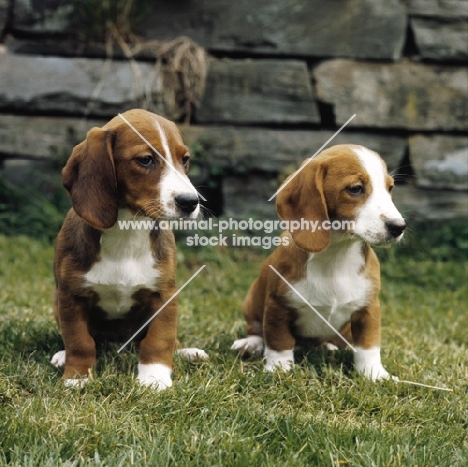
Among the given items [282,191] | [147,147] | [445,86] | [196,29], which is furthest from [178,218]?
[445,86]

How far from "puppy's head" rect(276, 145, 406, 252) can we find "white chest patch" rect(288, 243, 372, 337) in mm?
218

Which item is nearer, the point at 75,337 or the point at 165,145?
the point at 165,145

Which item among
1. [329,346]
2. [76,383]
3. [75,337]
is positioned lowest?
[329,346]

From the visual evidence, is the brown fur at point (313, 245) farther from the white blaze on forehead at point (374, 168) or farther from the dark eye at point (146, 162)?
the dark eye at point (146, 162)

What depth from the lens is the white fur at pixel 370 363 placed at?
3.93m

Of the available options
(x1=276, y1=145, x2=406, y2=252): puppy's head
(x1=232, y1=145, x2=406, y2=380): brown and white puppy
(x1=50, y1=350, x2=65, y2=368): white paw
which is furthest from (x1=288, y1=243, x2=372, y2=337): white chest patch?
(x1=50, y1=350, x2=65, y2=368): white paw

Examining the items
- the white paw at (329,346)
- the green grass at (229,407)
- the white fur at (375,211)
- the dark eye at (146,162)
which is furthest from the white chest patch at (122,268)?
the white paw at (329,346)

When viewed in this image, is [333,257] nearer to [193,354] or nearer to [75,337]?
[193,354]

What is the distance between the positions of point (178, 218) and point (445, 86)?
15.1 feet

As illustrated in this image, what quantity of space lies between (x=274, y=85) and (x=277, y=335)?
12.3ft

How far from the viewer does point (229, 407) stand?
3.34 metres

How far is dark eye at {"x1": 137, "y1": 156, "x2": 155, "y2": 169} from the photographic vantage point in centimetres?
355

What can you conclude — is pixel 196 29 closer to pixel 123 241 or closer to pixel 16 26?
pixel 16 26

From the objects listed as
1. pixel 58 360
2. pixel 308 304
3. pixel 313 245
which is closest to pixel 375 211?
pixel 313 245
